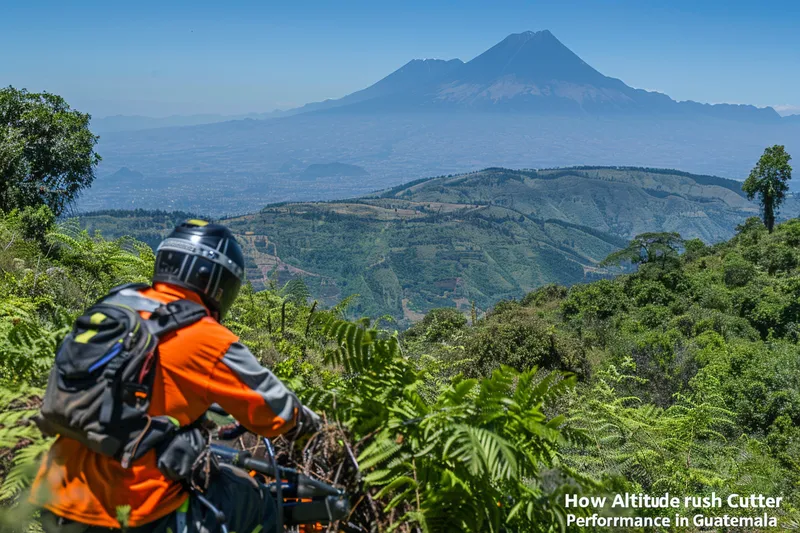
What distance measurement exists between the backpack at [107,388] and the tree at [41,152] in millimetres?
24172

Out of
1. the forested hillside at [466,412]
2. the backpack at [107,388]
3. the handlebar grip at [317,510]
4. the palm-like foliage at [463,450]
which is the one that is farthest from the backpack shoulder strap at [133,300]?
the handlebar grip at [317,510]

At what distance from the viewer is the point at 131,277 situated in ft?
24.0

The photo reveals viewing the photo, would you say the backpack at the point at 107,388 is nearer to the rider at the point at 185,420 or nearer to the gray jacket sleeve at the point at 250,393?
the rider at the point at 185,420

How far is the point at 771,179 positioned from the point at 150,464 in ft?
197

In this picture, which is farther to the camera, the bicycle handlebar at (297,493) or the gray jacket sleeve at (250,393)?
the bicycle handlebar at (297,493)

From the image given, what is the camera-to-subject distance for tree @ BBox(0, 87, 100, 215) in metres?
22.7

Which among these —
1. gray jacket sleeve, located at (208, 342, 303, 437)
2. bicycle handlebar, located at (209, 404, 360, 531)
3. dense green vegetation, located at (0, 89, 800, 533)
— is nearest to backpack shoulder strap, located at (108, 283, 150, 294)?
gray jacket sleeve, located at (208, 342, 303, 437)

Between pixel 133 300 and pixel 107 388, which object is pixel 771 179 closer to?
pixel 133 300

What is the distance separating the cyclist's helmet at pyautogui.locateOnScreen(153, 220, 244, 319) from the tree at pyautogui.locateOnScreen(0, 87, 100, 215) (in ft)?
78.0

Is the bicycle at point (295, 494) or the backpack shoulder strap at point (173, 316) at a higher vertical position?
the backpack shoulder strap at point (173, 316)

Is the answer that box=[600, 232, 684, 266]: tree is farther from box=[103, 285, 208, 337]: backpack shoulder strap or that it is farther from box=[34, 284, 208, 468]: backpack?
box=[34, 284, 208, 468]: backpack

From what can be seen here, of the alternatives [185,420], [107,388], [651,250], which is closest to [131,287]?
[107,388]

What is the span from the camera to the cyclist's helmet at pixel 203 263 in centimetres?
277

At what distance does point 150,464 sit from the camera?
2.34 meters
